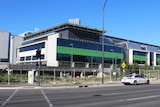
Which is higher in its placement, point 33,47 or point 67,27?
point 67,27

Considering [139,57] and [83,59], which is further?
[139,57]

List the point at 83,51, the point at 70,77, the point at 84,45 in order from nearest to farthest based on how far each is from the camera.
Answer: the point at 70,77 → the point at 83,51 → the point at 84,45

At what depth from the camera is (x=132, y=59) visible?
414 feet

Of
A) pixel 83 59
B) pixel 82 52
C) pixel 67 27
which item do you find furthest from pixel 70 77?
pixel 67 27

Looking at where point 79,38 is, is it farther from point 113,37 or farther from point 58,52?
point 113,37

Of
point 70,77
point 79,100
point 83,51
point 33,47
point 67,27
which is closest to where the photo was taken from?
point 79,100

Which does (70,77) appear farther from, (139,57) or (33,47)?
(139,57)

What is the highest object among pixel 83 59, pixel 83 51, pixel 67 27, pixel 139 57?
pixel 67 27

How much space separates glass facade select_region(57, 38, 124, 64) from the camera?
97812 mm

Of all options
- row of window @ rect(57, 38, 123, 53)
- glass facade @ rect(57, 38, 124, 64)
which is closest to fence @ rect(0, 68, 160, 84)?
glass facade @ rect(57, 38, 124, 64)

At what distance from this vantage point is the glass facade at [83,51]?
321 feet

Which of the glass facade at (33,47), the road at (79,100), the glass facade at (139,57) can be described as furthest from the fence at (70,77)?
the glass facade at (139,57)

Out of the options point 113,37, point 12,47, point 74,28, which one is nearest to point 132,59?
point 113,37

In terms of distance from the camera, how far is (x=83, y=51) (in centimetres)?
10456
